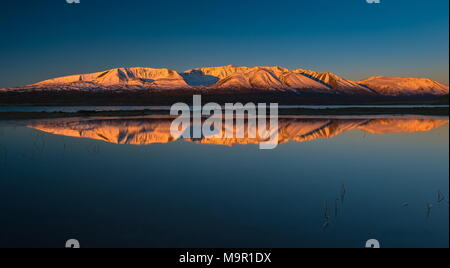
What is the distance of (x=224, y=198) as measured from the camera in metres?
8.59

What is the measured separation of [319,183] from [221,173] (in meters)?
3.12

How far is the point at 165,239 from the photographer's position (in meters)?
6.29

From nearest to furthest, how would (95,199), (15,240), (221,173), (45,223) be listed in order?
(15,240) → (45,223) → (95,199) → (221,173)

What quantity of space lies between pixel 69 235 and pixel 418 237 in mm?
6439

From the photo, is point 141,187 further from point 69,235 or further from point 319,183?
point 319,183

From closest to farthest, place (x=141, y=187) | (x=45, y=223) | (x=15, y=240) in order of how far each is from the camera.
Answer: (x=15, y=240) < (x=45, y=223) < (x=141, y=187)

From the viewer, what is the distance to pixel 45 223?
6.91m

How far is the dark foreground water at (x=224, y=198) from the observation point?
254 inches

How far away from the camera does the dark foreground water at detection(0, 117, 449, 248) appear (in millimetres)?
6453

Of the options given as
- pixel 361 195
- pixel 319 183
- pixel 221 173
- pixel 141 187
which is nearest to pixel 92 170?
pixel 141 187
